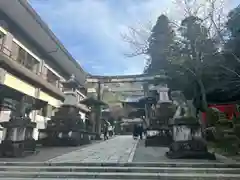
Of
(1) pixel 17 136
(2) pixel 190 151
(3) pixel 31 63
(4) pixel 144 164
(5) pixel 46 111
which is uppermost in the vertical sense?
(3) pixel 31 63

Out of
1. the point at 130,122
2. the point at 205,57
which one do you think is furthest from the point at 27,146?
the point at 130,122

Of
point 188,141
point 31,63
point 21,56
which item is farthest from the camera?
point 31,63

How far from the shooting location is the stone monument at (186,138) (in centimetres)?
811

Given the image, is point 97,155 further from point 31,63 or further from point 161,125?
point 31,63

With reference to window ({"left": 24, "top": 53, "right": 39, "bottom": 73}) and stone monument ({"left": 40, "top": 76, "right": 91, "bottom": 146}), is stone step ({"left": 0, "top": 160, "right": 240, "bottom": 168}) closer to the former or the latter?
stone monument ({"left": 40, "top": 76, "right": 91, "bottom": 146})

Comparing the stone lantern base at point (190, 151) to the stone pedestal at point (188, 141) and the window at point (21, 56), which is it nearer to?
the stone pedestal at point (188, 141)

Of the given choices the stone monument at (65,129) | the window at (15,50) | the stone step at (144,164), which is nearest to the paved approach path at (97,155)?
the stone step at (144,164)

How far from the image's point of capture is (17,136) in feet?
29.0

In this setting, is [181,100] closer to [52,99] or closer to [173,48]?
[173,48]

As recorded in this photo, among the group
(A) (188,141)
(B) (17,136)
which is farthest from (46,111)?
(A) (188,141)

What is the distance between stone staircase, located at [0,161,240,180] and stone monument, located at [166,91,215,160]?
4.20 feet

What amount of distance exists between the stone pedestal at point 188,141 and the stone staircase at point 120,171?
4.17 feet

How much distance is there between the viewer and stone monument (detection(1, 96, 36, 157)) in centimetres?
862

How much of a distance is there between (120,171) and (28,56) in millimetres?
14766
